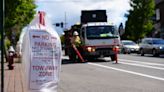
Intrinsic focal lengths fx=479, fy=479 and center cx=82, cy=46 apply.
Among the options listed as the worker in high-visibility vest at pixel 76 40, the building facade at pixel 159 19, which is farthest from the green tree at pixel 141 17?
the worker in high-visibility vest at pixel 76 40

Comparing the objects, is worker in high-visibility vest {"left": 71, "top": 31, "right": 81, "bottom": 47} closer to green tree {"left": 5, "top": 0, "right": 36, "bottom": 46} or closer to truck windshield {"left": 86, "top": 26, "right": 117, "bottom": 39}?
truck windshield {"left": 86, "top": 26, "right": 117, "bottom": 39}

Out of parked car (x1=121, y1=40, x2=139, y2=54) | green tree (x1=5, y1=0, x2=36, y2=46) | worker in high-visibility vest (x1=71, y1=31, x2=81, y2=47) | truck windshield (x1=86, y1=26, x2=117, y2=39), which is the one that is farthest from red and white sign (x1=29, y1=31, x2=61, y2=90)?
parked car (x1=121, y1=40, x2=139, y2=54)

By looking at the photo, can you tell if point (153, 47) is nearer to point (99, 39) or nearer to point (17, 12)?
point (99, 39)

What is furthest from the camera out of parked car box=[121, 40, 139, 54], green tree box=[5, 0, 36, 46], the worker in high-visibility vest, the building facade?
the building facade

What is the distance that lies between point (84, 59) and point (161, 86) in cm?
1545

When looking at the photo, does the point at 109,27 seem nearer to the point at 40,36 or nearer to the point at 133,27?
the point at 40,36

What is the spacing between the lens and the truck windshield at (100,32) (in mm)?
28453

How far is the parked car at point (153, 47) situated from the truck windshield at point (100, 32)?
1108 cm

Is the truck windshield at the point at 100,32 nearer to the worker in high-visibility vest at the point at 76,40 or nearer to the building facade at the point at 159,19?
the worker in high-visibility vest at the point at 76,40

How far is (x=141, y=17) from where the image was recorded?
231ft

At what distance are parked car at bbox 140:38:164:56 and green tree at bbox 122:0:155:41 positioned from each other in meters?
27.8

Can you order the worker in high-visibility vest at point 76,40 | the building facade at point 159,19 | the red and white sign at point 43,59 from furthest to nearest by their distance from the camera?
the building facade at point 159,19 → the worker in high-visibility vest at point 76,40 → the red and white sign at point 43,59

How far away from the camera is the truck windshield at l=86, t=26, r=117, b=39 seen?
93.4 ft

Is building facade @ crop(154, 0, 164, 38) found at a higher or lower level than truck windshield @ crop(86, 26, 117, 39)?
higher
